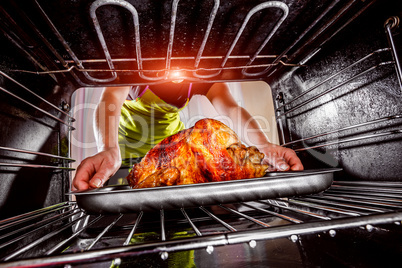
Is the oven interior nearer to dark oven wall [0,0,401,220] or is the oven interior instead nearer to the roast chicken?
dark oven wall [0,0,401,220]

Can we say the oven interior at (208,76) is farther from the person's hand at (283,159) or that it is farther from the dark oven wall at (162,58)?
the person's hand at (283,159)

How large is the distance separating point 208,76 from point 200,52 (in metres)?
0.23

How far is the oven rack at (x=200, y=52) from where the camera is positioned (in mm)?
733

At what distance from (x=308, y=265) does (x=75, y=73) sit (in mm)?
1105

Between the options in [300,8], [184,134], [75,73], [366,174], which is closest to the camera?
[300,8]

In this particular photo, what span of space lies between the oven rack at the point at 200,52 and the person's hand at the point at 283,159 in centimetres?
41

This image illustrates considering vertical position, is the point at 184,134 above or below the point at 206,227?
above

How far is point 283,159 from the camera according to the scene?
119 centimetres

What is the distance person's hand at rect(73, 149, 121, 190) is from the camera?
110cm

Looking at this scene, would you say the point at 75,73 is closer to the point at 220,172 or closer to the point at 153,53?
the point at 153,53

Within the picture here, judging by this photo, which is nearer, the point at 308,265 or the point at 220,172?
the point at 308,265

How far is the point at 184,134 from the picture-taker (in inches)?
44.1

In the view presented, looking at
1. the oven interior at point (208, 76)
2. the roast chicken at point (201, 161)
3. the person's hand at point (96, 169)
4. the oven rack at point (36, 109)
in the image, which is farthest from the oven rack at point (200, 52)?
the person's hand at point (96, 169)

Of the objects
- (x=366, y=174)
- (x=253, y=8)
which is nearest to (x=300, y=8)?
(x=253, y=8)
